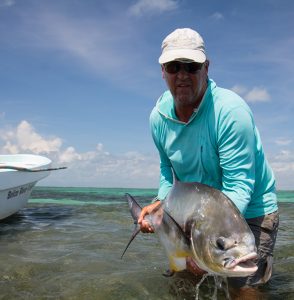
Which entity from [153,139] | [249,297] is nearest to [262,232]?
[249,297]

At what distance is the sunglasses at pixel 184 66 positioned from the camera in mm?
3227

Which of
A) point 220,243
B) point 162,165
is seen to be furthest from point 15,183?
point 220,243

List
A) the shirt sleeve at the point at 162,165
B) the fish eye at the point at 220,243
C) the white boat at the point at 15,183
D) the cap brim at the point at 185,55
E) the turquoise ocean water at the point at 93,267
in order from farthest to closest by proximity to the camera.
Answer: the white boat at the point at 15,183, the turquoise ocean water at the point at 93,267, the shirt sleeve at the point at 162,165, the cap brim at the point at 185,55, the fish eye at the point at 220,243

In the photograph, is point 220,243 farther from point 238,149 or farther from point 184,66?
point 184,66

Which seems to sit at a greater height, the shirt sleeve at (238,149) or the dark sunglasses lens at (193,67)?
the dark sunglasses lens at (193,67)

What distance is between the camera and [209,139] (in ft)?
11.0

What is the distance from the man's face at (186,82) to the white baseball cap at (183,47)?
8 centimetres

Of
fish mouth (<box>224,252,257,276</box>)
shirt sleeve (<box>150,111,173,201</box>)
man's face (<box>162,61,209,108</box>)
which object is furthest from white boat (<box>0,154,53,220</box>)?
fish mouth (<box>224,252,257,276</box>)

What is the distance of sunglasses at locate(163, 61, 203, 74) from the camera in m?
3.23

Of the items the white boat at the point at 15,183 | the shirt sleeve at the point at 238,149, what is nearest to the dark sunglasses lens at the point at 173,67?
the shirt sleeve at the point at 238,149

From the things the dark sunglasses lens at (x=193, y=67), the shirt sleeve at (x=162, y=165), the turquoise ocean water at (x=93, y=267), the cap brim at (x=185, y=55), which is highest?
the cap brim at (x=185, y=55)

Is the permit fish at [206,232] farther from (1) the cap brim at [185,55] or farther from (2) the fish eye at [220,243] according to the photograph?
(1) the cap brim at [185,55]

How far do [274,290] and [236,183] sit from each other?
1654mm

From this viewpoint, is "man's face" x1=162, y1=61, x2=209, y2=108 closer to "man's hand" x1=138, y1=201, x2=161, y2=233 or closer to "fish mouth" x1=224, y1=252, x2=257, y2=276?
"man's hand" x1=138, y1=201, x2=161, y2=233
